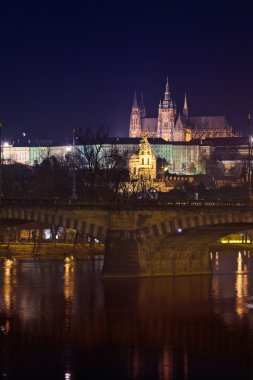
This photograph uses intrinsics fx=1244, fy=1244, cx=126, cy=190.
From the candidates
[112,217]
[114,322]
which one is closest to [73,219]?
[112,217]

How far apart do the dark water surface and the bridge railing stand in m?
4.63

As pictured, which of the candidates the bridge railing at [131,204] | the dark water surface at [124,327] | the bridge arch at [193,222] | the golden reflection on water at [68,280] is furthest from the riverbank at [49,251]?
the bridge arch at [193,222]

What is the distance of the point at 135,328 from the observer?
59.5 meters

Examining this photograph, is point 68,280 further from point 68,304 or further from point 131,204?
point 68,304

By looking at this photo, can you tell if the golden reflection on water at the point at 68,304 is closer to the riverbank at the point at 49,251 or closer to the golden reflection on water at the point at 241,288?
the riverbank at the point at 49,251

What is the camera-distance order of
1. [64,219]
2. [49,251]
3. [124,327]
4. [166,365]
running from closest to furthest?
[166,365] → [124,327] → [64,219] → [49,251]

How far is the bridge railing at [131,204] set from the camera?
74.4m

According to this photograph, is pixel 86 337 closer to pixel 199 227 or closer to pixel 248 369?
pixel 248 369

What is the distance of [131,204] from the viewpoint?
252 feet

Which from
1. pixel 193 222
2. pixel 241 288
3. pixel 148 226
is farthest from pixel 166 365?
pixel 241 288

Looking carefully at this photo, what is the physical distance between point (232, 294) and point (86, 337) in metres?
17.3

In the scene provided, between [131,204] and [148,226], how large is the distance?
216cm

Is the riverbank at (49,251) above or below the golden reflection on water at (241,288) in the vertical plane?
above

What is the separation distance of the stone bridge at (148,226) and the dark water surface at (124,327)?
1559 mm
